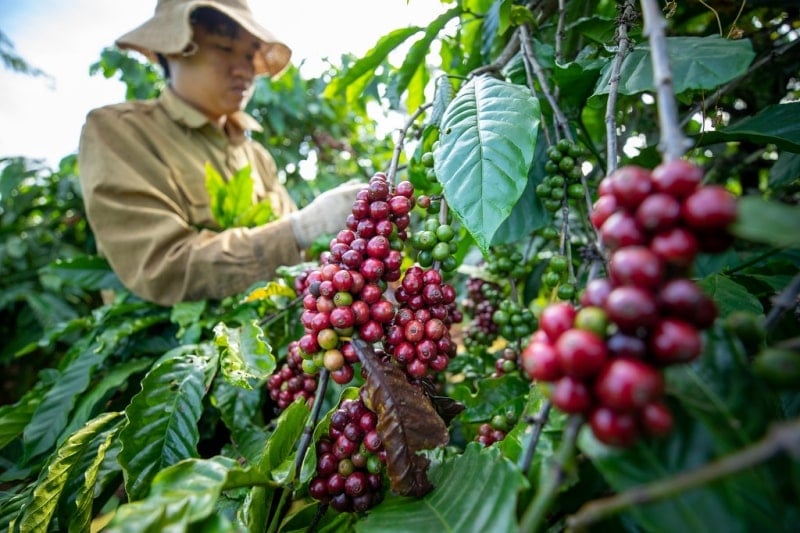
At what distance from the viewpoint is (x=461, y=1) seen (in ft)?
4.24

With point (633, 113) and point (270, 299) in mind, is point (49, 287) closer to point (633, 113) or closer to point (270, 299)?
point (270, 299)

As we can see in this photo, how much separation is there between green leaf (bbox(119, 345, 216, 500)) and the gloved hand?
0.89 meters

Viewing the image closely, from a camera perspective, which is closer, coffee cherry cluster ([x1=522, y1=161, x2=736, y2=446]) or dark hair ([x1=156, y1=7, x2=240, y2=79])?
coffee cherry cluster ([x1=522, y1=161, x2=736, y2=446])

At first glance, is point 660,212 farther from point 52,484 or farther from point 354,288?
point 52,484

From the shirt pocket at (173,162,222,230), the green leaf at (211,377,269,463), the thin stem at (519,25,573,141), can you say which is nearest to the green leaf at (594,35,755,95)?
the thin stem at (519,25,573,141)

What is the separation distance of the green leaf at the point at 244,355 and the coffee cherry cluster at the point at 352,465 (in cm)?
20

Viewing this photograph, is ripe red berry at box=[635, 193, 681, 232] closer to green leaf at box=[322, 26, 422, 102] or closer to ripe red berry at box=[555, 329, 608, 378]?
ripe red berry at box=[555, 329, 608, 378]

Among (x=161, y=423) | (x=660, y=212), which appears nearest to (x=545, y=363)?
(x=660, y=212)

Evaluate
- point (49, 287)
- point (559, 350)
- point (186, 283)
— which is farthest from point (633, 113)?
point (49, 287)

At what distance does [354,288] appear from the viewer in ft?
2.12

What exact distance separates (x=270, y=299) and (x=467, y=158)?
744 mm

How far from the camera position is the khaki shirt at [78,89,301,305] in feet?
5.39

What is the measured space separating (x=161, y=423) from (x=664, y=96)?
88cm

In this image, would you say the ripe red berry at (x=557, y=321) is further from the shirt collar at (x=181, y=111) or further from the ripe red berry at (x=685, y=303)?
the shirt collar at (x=181, y=111)
